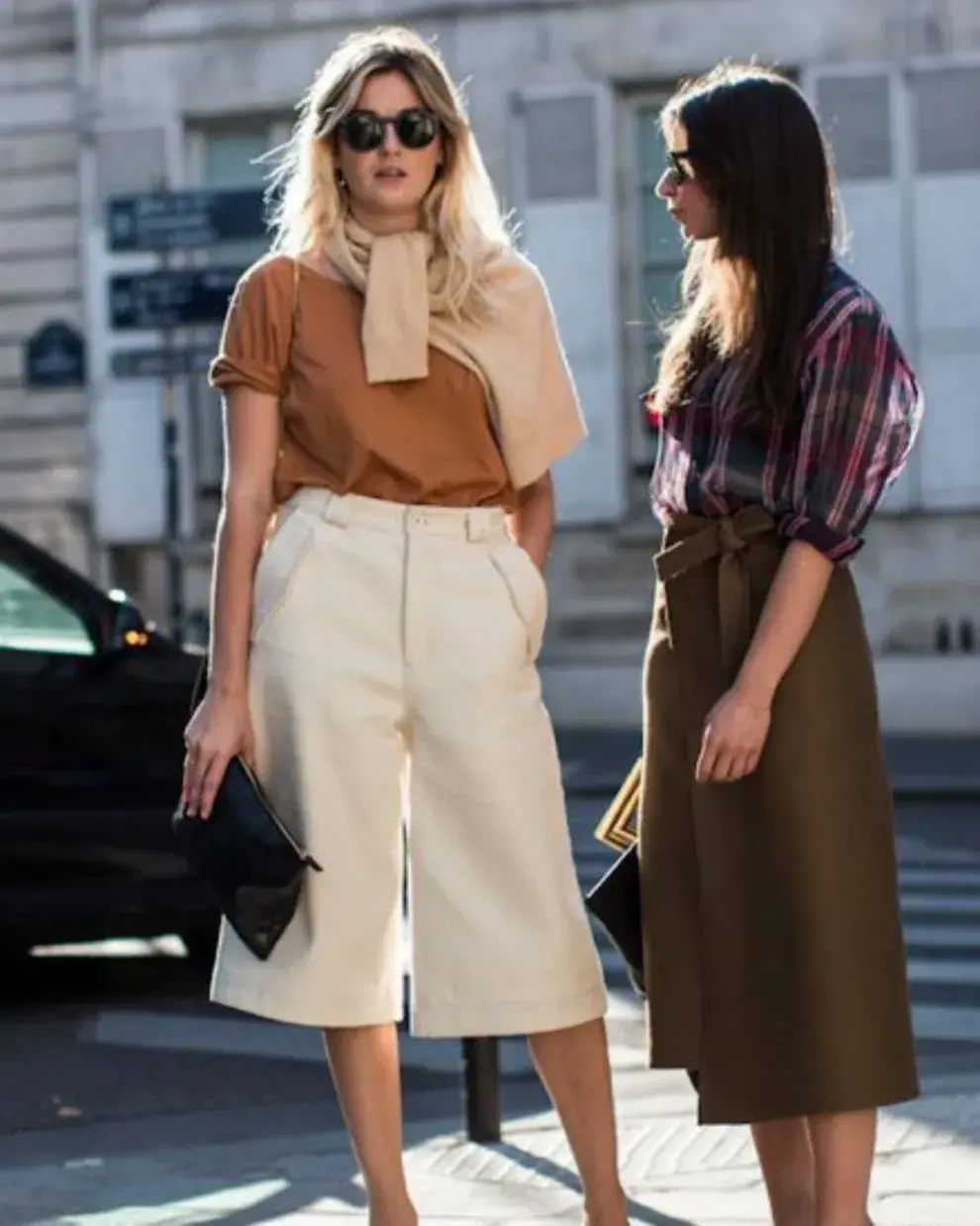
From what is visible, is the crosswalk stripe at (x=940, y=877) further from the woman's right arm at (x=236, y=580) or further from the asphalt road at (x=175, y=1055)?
the woman's right arm at (x=236, y=580)

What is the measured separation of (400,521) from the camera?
398 centimetres

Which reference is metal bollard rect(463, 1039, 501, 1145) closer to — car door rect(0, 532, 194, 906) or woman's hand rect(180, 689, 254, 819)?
woman's hand rect(180, 689, 254, 819)

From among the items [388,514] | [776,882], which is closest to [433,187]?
[388,514]

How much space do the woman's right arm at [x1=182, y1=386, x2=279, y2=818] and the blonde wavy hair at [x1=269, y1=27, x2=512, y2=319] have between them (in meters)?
0.27

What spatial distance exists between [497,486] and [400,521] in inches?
7.1

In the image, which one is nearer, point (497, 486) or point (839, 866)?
Answer: point (839, 866)

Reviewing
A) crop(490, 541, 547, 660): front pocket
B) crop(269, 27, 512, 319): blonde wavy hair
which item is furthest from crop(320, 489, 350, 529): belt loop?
crop(269, 27, 512, 319): blonde wavy hair

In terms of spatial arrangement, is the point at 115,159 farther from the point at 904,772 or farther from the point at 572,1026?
the point at 572,1026

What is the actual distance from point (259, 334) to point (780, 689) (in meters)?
0.91

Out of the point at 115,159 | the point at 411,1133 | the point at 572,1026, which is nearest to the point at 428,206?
the point at 572,1026

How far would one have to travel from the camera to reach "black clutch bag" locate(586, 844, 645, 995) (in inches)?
157

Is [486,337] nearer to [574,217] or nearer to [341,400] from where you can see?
[341,400]

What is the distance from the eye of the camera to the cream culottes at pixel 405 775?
3.95 meters

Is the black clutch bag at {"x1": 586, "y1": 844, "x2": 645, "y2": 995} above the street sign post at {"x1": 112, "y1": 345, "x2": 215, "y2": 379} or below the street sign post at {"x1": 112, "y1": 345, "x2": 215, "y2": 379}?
below
